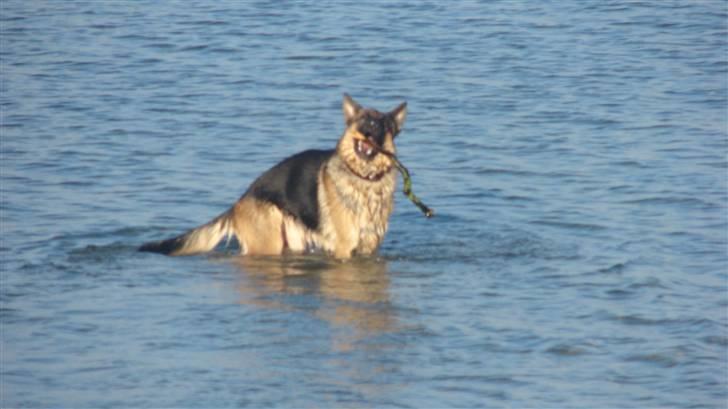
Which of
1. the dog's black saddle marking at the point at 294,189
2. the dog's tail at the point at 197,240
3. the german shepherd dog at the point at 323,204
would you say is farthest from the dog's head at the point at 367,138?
the dog's tail at the point at 197,240

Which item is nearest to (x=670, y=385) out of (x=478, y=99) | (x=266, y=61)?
(x=478, y=99)

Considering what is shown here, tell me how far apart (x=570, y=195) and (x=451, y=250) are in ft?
6.68

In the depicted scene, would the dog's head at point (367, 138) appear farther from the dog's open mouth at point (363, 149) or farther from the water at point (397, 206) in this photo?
the water at point (397, 206)

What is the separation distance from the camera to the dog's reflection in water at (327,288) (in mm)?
10008

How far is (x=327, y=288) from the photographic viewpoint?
428 inches

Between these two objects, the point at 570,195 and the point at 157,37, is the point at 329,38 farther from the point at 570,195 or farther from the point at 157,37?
the point at 570,195

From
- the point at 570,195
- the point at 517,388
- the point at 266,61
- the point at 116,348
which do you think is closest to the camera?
the point at 517,388

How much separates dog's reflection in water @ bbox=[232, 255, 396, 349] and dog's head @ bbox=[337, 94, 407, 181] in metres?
0.74

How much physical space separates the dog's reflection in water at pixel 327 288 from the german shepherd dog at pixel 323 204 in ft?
0.57

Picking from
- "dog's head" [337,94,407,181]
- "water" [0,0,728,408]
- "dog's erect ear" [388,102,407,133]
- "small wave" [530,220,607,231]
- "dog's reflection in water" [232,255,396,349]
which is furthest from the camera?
"small wave" [530,220,607,231]

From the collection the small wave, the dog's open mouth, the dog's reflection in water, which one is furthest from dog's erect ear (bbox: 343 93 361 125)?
→ the small wave

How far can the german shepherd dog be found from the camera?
11.5 meters

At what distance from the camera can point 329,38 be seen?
832 inches

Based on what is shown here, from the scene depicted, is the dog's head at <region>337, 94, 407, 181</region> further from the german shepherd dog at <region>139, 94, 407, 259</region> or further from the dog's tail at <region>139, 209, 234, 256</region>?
the dog's tail at <region>139, 209, 234, 256</region>
